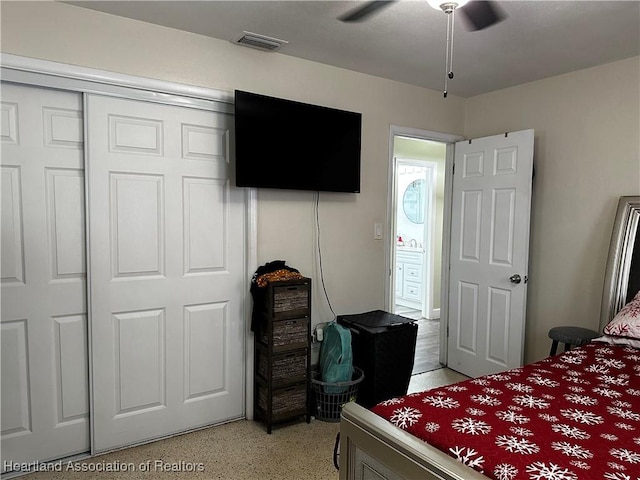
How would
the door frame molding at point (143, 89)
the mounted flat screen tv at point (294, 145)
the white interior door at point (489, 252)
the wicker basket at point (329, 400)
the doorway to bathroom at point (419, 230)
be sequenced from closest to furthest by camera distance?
the door frame molding at point (143, 89) < the mounted flat screen tv at point (294, 145) < the wicker basket at point (329, 400) < the white interior door at point (489, 252) < the doorway to bathroom at point (419, 230)

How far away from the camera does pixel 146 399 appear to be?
2.66 m

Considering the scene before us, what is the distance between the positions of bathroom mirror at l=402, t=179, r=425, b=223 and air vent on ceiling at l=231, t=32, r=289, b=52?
146 inches

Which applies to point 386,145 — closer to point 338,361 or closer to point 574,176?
point 574,176

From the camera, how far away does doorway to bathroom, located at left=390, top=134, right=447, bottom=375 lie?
5.67m

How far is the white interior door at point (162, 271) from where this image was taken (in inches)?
97.8

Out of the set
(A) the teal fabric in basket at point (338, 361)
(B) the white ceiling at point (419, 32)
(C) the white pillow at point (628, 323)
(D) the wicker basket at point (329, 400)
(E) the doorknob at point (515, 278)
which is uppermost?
(B) the white ceiling at point (419, 32)

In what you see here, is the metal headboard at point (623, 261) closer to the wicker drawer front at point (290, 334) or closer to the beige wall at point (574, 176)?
the beige wall at point (574, 176)

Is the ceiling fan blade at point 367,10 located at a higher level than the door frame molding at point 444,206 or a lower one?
higher

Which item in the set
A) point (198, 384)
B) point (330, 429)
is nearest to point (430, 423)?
point (330, 429)

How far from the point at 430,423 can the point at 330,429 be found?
1.48m

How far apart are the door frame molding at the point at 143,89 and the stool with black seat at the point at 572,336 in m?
2.01

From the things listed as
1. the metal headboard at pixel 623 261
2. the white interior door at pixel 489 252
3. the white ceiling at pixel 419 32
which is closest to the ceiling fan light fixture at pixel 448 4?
the white ceiling at pixel 419 32

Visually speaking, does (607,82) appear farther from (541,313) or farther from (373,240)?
(373,240)

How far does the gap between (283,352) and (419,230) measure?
3.80 m
